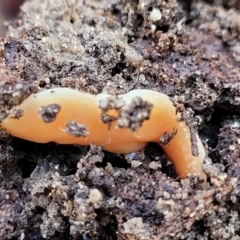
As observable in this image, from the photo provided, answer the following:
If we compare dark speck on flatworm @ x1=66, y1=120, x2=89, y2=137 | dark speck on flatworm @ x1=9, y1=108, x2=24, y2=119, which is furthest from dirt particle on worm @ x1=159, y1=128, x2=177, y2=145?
dark speck on flatworm @ x1=9, y1=108, x2=24, y2=119

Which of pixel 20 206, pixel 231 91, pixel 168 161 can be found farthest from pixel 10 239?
pixel 231 91

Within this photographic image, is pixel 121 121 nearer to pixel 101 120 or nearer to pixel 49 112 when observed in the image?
pixel 101 120

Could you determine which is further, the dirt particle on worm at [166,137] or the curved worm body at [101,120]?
the dirt particle on worm at [166,137]

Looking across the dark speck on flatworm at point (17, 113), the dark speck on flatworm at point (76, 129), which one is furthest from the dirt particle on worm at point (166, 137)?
the dark speck on flatworm at point (17, 113)

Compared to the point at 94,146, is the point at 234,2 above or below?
above

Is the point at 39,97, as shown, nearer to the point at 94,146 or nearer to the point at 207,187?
the point at 94,146

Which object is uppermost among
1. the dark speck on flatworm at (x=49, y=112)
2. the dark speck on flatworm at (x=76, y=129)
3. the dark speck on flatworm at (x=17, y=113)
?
the dark speck on flatworm at (x=49, y=112)

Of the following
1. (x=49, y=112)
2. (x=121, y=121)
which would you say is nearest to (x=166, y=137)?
(x=121, y=121)

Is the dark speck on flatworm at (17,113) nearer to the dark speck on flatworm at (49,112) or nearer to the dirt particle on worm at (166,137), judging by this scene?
the dark speck on flatworm at (49,112)
